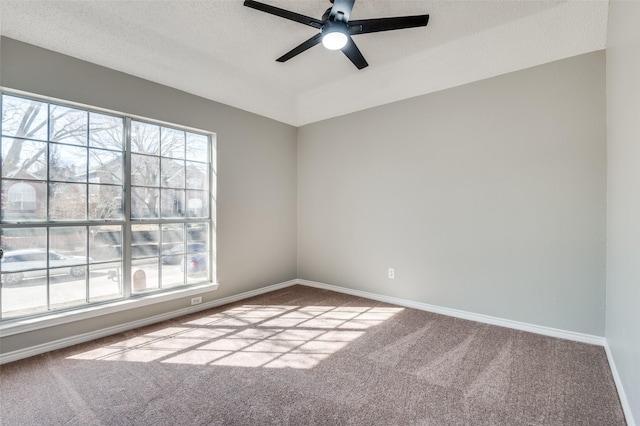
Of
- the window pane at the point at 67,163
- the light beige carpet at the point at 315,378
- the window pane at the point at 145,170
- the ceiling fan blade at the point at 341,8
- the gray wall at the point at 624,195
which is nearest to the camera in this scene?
the gray wall at the point at 624,195

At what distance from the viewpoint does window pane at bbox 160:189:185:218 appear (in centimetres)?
328

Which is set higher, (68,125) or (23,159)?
(68,125)

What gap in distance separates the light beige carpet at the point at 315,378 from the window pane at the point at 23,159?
1495 millimetres

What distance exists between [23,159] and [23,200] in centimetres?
33

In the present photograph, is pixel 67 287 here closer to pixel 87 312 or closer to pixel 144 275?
pixel 87 312

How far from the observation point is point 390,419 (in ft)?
5.60

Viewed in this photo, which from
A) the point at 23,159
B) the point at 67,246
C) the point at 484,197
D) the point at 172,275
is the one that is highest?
the point at 23,159

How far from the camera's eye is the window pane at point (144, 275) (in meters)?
3.05

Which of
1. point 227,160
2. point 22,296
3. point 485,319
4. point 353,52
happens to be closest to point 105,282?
point 22,296

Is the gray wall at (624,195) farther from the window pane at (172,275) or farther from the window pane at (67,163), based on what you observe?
the window pane at (67,163)

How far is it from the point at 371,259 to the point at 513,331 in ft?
5.57

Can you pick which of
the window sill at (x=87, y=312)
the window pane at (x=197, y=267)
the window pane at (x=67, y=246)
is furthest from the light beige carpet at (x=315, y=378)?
the window pane at (x=67, y=246)

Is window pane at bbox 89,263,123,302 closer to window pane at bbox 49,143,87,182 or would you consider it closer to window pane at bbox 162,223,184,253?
window pane at bbox 162,223,184,253

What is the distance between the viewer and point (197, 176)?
11.8 ft
